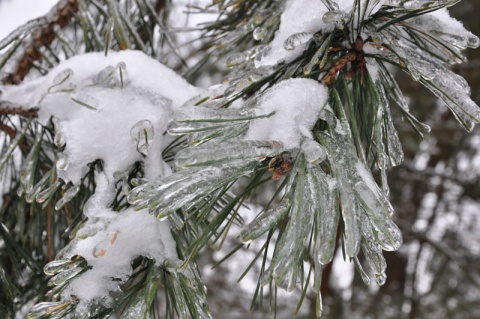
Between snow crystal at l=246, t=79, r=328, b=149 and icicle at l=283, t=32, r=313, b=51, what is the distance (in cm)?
4

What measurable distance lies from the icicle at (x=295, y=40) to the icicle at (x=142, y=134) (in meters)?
0.23

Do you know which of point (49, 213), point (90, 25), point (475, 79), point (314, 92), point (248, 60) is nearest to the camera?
point (314, 92)

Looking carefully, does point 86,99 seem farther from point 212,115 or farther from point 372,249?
point 372,249

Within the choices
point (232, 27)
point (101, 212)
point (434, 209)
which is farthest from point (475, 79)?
point (101, 212)

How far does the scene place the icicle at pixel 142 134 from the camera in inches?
23.8

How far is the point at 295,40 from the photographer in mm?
496

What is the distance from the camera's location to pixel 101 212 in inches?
22.5

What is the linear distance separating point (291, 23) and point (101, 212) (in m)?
0.33

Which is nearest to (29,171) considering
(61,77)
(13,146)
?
(13,146)

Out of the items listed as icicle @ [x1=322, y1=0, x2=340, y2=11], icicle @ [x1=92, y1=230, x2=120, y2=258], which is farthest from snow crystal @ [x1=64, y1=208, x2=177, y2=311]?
icicle @ [x1=322, y1=0, x2=340, y2=11]

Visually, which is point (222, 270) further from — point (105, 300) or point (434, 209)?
point (105, 300)

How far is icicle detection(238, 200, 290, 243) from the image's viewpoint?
385mm

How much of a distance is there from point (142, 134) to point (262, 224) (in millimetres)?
277

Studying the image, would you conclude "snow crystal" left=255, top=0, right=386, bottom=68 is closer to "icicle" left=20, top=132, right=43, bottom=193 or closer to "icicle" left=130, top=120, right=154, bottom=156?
"icicle" left=130, top=120, right=154, bottom=156
